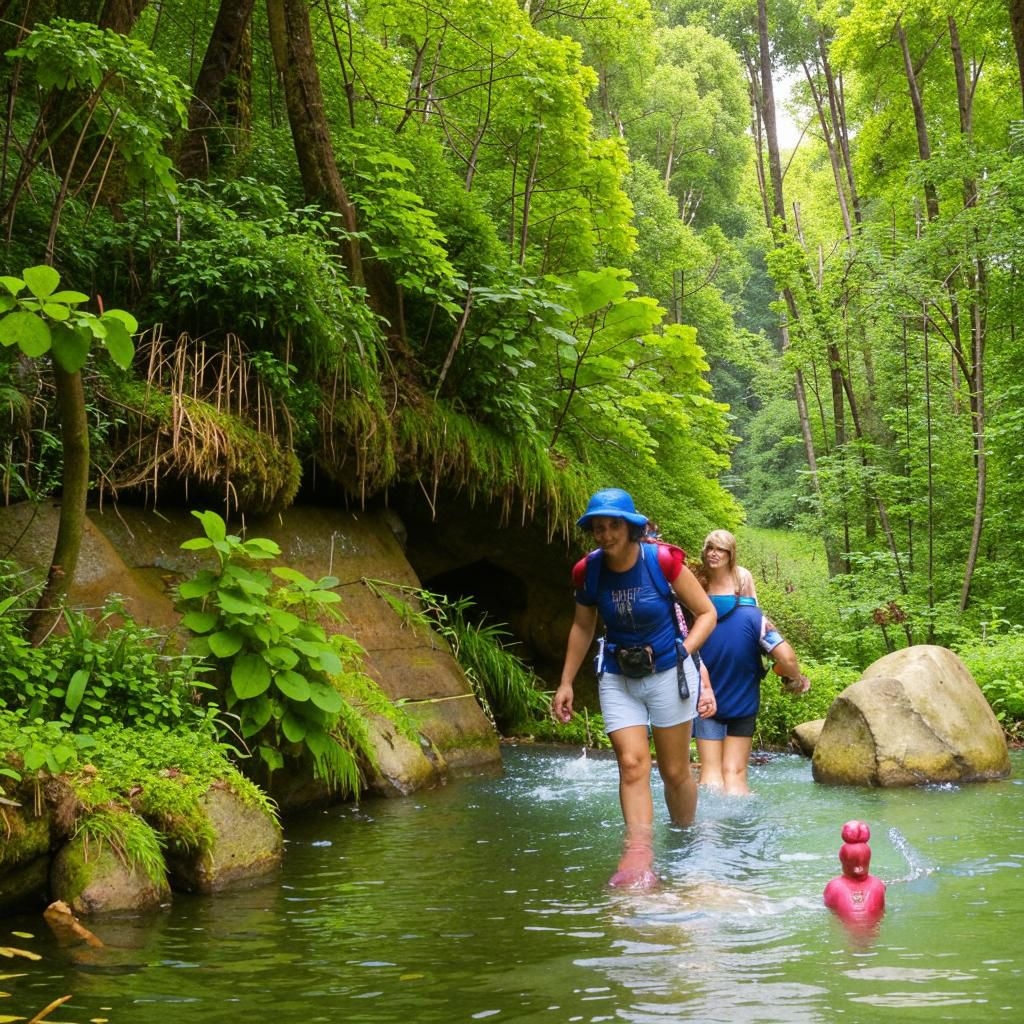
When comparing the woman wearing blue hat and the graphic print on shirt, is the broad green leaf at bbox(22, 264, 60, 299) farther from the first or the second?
the graphic print on shirt

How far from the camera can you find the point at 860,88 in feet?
75.4

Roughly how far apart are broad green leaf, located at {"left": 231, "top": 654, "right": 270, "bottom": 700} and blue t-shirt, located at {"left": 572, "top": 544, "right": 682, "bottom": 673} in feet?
6.58

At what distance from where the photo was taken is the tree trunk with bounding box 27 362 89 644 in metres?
5.09

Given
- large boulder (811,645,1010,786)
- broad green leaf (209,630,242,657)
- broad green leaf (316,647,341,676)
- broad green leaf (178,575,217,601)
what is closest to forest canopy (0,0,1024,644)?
broad green leaf (178,575,217,601)

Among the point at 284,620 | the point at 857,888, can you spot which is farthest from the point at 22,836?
the point at 857,888

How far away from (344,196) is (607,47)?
17307 millimetres

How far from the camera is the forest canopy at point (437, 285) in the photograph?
7164 mm

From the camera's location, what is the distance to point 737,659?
21.2ft

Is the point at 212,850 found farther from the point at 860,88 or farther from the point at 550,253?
the point at 860,88

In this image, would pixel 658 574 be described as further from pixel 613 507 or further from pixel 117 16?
pixel 117 16

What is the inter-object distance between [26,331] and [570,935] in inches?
124

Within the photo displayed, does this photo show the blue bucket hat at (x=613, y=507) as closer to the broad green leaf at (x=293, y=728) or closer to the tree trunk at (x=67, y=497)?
the broad green leaf at (x=293, y=728)

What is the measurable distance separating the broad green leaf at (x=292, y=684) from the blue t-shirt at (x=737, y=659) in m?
2.44

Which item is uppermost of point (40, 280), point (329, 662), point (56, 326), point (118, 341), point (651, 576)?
point (40, 280)
